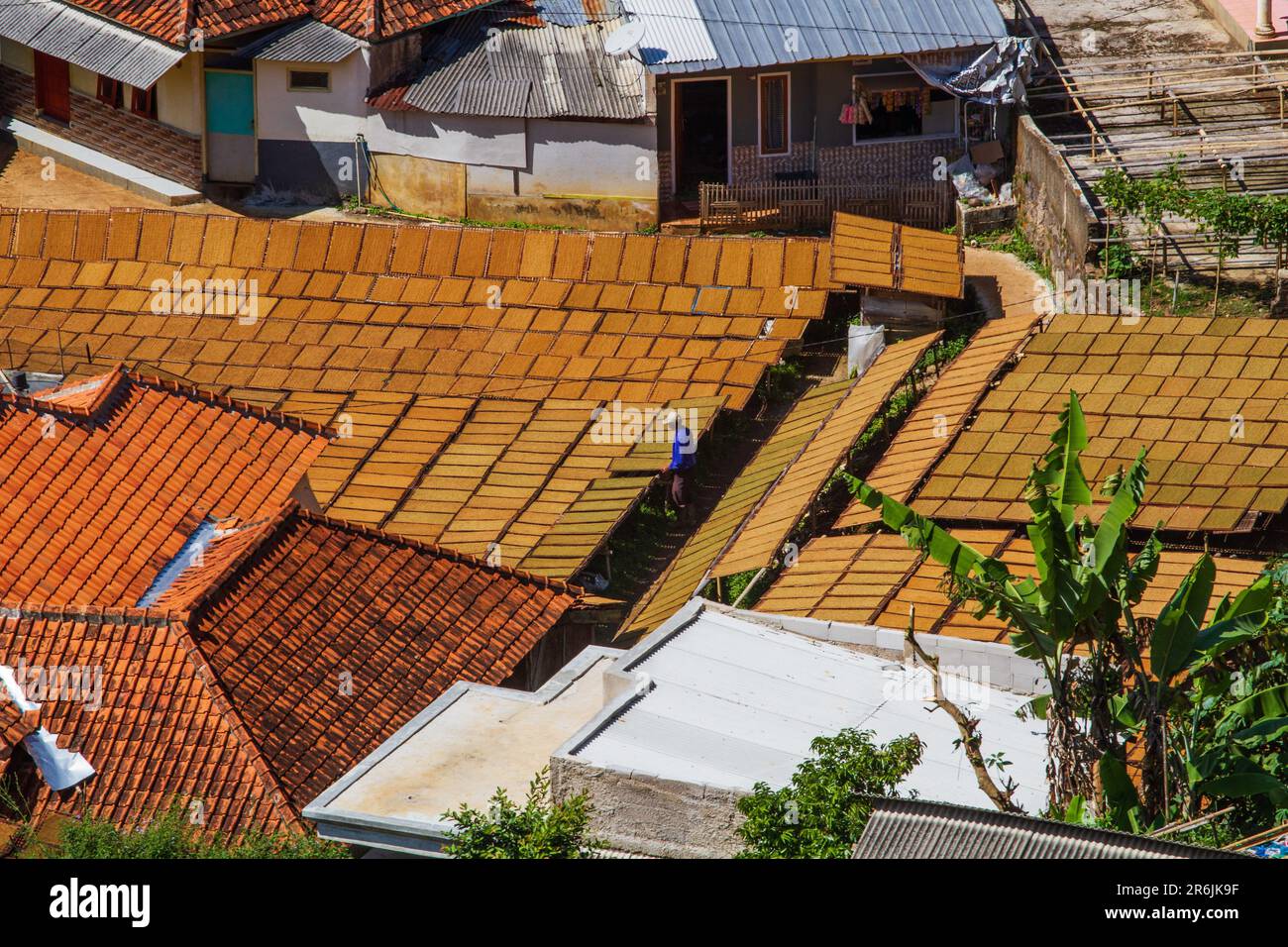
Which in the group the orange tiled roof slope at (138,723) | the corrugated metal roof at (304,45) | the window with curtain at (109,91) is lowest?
the window with curtain at (109,91)

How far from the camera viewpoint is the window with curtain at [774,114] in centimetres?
3819

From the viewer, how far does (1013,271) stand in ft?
114

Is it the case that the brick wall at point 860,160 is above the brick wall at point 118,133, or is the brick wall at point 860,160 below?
above

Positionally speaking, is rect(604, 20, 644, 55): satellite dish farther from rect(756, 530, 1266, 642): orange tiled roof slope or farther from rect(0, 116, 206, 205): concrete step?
rect(756, 530, 1266, 642): orange tiled roof slope

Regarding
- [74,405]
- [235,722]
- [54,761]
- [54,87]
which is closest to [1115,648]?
[235,722]

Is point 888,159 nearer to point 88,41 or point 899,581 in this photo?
point 88,41

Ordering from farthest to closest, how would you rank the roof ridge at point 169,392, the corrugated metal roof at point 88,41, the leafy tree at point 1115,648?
the corrugated metal roof at point 88,41
the roof ridge at point 169,392
the leafy tree at point 1115,648

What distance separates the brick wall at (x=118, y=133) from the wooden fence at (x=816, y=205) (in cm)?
993

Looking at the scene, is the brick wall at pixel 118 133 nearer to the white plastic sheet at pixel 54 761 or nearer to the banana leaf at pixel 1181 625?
the white plastic sheet at pixel 54 761

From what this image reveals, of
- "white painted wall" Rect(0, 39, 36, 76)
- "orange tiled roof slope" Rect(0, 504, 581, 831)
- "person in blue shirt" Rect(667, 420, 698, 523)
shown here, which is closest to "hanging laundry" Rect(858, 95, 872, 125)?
"person in blue shirt" Rect(667, 420, 698, 523)

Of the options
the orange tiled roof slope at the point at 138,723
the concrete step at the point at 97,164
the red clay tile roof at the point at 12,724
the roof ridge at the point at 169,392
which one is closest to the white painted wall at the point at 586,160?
the concrete step at the point at 97,164

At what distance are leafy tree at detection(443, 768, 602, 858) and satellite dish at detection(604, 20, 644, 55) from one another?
23161mm

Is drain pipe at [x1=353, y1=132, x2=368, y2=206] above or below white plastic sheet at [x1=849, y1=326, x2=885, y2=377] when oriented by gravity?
below

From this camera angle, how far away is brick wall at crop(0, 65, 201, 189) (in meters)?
39.8
